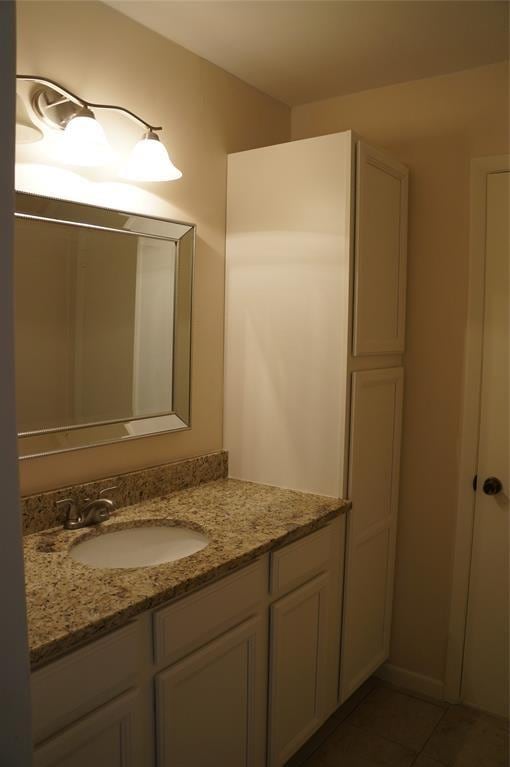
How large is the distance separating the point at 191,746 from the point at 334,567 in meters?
0.79

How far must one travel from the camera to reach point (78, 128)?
66.7 inches

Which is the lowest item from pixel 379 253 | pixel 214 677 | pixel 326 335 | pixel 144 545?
pixel 214 677

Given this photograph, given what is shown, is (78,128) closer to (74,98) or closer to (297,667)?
(74,98)

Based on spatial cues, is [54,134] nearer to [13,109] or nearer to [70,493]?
[70,493]

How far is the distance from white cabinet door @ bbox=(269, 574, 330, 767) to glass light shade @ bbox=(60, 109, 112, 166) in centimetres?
142

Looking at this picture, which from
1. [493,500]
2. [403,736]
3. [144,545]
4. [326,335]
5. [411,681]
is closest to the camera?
[144,545]

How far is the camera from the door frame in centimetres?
239

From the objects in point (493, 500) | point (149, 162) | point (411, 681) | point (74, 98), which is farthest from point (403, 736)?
point (74, 98)

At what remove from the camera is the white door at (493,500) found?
237cm

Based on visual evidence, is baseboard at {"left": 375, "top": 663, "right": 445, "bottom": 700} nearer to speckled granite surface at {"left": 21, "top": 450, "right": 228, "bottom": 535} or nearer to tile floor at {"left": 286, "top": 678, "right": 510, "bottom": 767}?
tile floor at {"left": 286, "top": 678, "right": 510, "bottom": 767}

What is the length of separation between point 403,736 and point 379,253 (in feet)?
5.93

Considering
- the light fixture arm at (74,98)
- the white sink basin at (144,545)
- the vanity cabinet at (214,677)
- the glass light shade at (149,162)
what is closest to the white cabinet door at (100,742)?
the vanity cabinet at (214,677)

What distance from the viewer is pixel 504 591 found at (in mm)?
2445

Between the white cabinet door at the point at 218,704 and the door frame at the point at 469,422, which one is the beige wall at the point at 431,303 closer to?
the door frame at the point at 469,422
